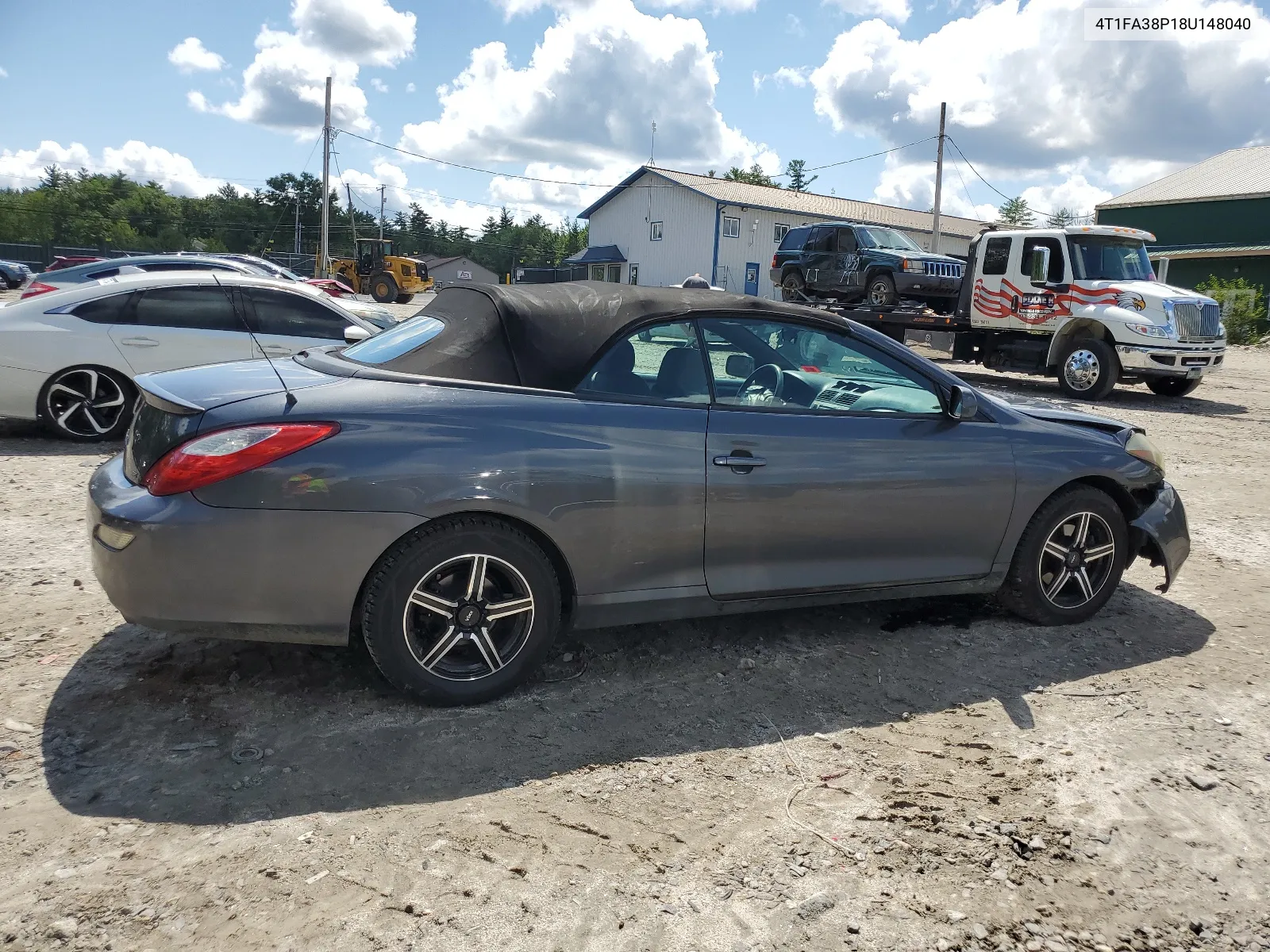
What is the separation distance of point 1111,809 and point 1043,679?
1.03 m

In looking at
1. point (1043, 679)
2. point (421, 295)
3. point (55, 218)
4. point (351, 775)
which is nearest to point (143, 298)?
point (351, 775)

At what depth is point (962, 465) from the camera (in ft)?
13.4

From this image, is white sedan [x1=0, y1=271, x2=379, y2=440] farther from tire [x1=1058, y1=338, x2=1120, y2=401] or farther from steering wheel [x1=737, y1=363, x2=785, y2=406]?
tire [x1=1058, y1=338, x2=1120, y2=401]

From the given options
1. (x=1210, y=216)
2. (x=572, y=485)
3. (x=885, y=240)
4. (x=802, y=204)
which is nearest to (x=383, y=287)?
(x=802, y=204)

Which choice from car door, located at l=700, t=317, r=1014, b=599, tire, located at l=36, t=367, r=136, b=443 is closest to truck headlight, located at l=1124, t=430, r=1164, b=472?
car door, located at l=700, t=317, r=1014, b=599

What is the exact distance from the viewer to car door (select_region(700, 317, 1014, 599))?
367 centimetres

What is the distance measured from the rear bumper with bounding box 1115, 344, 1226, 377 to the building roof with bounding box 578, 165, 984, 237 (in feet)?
91.4

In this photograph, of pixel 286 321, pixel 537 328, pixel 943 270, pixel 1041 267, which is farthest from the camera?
pixel 943 270

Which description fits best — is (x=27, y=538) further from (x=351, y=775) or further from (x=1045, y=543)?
(x=1045, y=543)

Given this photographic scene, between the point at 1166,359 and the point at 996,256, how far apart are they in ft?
11.1

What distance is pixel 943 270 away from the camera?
17875mm

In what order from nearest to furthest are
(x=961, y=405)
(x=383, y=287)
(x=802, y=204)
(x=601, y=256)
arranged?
(x=961, y=405) < (x=383, y=287) < (x=802, y=204) < (x=601, y=256)

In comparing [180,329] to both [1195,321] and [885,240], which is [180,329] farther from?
[885,240]

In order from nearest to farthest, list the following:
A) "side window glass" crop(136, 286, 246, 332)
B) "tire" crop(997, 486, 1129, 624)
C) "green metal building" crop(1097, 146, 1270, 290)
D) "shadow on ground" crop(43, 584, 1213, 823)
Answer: "shadow on ground" crop(43, 584, 1213, 823) → "tire" crop(997, 486, 1129, 624) → "side window glass" crop(136, 286, 246, 332) → "green metal building" crop(1097, 146, 1270, 290)
